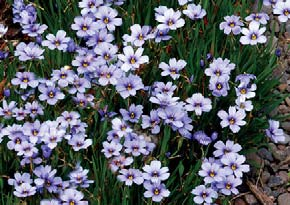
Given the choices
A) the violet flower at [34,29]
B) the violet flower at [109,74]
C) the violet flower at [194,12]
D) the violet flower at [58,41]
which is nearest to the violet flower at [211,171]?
the violet flower at [109,74]

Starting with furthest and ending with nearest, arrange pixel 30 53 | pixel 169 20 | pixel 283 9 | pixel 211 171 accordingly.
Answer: pixel 283 9, pixel 169 20, pixel 30 53, pixel 211 171

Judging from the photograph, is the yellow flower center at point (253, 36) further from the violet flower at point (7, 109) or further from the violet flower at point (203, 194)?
the violet flower at point (7, 109)

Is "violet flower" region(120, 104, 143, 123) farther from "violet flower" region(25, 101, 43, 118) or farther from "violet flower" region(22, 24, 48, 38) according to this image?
"violet flower" region(22, 24, 48, 38)

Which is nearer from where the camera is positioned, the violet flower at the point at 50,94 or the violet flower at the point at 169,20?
the violet flower at the point at 50,94

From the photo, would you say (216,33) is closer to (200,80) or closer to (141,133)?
(200,80)

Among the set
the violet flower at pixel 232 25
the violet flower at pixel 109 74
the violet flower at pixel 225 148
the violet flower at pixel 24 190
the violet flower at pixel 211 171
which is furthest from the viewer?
the violet flower at pixel 232 25

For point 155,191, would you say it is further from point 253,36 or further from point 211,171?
point 253,36

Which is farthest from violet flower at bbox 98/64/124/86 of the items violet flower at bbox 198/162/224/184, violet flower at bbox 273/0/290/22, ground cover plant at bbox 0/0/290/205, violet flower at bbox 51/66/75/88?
violet flower at bbox 273/0/290/22

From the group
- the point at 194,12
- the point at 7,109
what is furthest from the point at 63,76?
the point at 194,12
